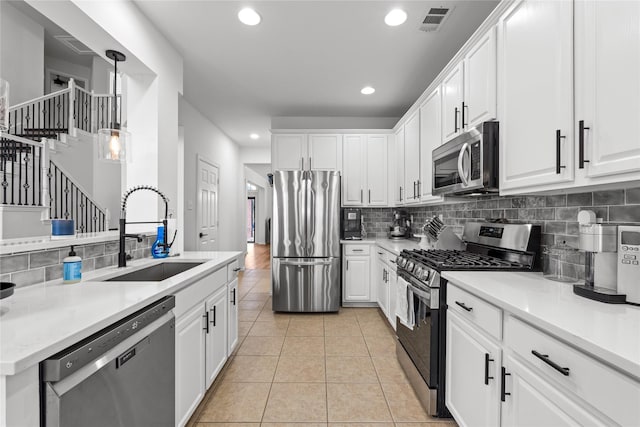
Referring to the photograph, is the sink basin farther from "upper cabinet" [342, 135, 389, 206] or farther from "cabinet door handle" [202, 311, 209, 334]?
"upper cabinet" [342, 135, 389, 206]

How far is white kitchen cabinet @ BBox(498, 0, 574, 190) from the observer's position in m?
1.29

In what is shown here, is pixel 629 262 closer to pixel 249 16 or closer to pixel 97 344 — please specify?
pixel 97 344

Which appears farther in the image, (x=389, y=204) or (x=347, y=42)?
(x=389, y=204)

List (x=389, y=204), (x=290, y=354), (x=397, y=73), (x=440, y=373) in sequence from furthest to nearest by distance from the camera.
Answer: (x=389, y=204) → (x=397, y=73) → (x=290, y=354) → (x=440, y=373)

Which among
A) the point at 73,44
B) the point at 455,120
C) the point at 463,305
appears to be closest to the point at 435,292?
the point at 463,305

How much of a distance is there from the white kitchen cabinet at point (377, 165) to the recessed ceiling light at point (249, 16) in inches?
90.5

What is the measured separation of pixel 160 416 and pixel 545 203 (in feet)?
7.72

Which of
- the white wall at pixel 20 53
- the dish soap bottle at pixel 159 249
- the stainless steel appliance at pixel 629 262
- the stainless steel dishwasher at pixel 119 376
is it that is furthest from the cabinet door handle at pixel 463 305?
the white wall at pixel 20 53

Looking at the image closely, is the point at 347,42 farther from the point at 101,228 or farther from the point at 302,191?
the point at 101,228

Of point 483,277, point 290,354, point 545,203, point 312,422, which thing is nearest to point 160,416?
point 312,422

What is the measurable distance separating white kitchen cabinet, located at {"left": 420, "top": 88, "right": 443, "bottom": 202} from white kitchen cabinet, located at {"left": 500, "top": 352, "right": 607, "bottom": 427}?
1.70m

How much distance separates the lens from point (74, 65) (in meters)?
3.64

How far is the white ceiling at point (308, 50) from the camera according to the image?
2.30 meters

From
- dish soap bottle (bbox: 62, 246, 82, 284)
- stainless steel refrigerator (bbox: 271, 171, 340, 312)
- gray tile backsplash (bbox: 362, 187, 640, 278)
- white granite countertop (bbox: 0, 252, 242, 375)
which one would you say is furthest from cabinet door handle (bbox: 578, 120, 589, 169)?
stainless steel refrigerator (bbox: 271, 171, 340, 312)
